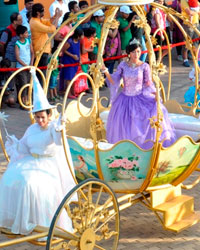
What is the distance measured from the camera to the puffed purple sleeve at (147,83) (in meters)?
5.84

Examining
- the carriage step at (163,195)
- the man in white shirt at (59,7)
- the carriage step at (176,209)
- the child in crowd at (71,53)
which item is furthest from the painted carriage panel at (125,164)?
the man in white shirt at (59,7)

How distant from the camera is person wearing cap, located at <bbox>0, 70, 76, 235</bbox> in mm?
4578

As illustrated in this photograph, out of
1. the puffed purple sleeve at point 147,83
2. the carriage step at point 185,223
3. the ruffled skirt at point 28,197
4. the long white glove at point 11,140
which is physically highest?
the puffed purple sleeve at point 147,83

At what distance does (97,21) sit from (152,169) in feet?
17.7

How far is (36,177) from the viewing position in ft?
15.3

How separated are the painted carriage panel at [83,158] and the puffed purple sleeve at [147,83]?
0.83 m

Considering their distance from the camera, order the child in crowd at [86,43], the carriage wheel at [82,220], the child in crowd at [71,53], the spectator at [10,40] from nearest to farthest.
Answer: the carriage wheel at [82,220]
the spectator at [10,40]
the child in crowd at [71,53]
the child in crowd at [86,43]

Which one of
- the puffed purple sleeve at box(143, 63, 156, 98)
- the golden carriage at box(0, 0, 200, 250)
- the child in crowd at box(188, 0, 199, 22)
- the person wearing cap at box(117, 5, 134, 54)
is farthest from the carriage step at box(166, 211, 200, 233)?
the child in crowd at box(188, 0, 199, 22)

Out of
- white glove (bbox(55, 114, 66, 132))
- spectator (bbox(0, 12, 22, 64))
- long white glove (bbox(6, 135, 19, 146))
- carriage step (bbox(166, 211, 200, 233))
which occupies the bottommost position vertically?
carriage step (bbox(166, 211, 200, 233))

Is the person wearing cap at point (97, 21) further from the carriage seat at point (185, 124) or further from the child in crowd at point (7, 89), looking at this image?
the carriage seat at point (185, 124)

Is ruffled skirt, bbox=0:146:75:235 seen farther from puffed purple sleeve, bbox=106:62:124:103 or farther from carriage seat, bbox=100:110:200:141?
carriage seat, bbox=100:110:200:141

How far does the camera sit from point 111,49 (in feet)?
33.0

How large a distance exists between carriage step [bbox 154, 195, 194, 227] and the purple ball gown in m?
0.53

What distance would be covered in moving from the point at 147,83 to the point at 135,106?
23 cm
